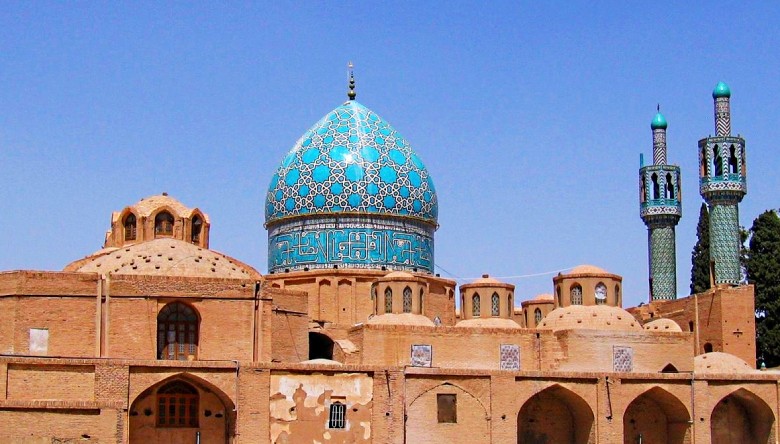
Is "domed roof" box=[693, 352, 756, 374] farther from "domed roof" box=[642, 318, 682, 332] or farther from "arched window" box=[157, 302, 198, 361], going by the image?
"arched window" box=[157, 302, 198, 361]

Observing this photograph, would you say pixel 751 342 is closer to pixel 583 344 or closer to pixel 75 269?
pixel 583 344

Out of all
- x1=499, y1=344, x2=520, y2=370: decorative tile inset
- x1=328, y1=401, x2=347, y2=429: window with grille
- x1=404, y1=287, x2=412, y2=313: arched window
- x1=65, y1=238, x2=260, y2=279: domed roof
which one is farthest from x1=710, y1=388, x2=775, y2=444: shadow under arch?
x1=65, y1=238, x2=260, y2=279: domed roof

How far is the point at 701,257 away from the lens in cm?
4309

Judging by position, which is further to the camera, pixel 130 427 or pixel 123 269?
pixel 123 269

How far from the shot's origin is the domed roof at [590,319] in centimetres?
3259

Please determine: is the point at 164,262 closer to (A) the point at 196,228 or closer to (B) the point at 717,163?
(A) the point at 196,228

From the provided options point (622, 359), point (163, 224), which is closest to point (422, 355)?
point (622, 359)

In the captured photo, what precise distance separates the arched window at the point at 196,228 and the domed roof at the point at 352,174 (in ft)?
13.0

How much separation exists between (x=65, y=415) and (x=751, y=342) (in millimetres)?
18656

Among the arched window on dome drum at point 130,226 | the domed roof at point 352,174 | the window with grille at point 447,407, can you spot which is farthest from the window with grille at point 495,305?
the arched window on dome drum at point 130,226

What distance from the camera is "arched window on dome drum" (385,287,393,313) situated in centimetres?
3306

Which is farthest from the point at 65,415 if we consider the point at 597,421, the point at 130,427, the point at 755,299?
the point at 755,299

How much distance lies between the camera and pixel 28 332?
2802 cm

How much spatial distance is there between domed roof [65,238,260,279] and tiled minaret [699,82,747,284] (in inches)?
555
